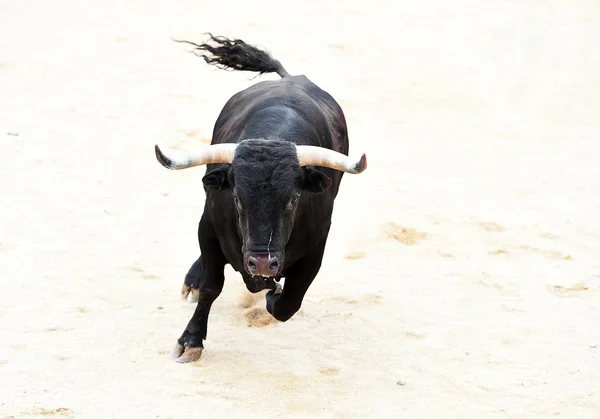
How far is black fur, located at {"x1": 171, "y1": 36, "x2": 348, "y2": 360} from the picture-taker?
508 cm

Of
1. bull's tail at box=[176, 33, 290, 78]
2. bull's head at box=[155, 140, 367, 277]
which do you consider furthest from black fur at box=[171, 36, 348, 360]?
bull's tail at box=[176, 33, 290, 78]

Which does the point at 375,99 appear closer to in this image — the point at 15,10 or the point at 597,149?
the point at 597,149

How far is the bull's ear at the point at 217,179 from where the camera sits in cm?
527

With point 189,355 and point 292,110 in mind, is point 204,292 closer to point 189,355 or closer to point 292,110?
point 189,355

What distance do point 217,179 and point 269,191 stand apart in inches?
14.1

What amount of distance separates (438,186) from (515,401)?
4.04 m

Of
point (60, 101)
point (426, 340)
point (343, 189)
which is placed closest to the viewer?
point (426, 340)

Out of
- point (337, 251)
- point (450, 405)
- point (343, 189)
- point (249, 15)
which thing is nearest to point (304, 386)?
point (450, 405)

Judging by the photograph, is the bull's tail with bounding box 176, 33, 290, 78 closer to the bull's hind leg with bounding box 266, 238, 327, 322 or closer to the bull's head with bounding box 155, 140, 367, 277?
the bull's hind leg with bounding box 266, 238, 327, 322

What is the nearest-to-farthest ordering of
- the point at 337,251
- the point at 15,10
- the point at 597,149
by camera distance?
1. the point at 337,251
2. the point at 597,149
3. the point at 15,10

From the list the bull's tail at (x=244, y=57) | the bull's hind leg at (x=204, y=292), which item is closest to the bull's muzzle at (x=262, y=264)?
the bull's hind leg at (x=204, y=292)

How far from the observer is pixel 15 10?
41.4 feet

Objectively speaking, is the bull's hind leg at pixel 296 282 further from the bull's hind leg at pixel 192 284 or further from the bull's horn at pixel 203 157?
the bull's horn at pixel 203 157

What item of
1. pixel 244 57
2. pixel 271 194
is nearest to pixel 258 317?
pixel 271 194
